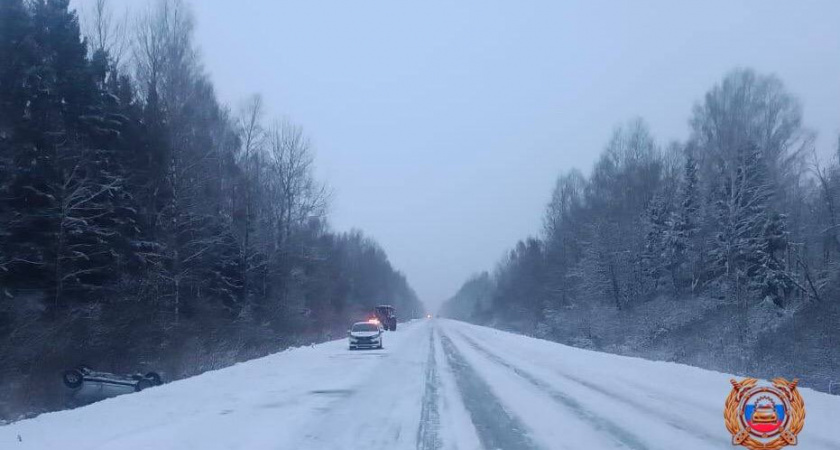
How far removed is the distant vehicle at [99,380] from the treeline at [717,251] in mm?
18388

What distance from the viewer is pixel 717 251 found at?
39.7 m

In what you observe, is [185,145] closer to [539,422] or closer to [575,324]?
[539,422]

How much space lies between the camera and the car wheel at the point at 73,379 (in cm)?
1563

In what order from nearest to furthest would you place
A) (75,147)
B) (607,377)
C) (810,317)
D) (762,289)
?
(607,377)
(75,147)
(810,317)
(762,289)

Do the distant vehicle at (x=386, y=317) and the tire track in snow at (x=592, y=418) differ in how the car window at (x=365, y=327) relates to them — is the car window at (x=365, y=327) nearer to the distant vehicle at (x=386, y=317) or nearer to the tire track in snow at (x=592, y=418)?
the tire track in snow at (x=592, y=418)

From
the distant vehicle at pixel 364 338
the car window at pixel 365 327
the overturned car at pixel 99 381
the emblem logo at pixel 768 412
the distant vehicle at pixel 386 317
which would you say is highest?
the distant vehicle at pixel 386 317

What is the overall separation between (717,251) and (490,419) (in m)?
33.5

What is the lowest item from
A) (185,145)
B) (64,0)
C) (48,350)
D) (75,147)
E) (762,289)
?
(48,350)

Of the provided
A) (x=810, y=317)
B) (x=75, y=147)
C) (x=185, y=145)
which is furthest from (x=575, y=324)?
(x=75, y=147)

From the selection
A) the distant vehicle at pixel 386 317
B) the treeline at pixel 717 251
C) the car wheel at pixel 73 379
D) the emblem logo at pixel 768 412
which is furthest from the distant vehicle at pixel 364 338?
the distant vehicle at pixel 386 317

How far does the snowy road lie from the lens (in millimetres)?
9094

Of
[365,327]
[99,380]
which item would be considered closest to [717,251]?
[365,327]

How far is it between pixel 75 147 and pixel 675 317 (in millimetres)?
35951

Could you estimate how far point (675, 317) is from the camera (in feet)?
136
